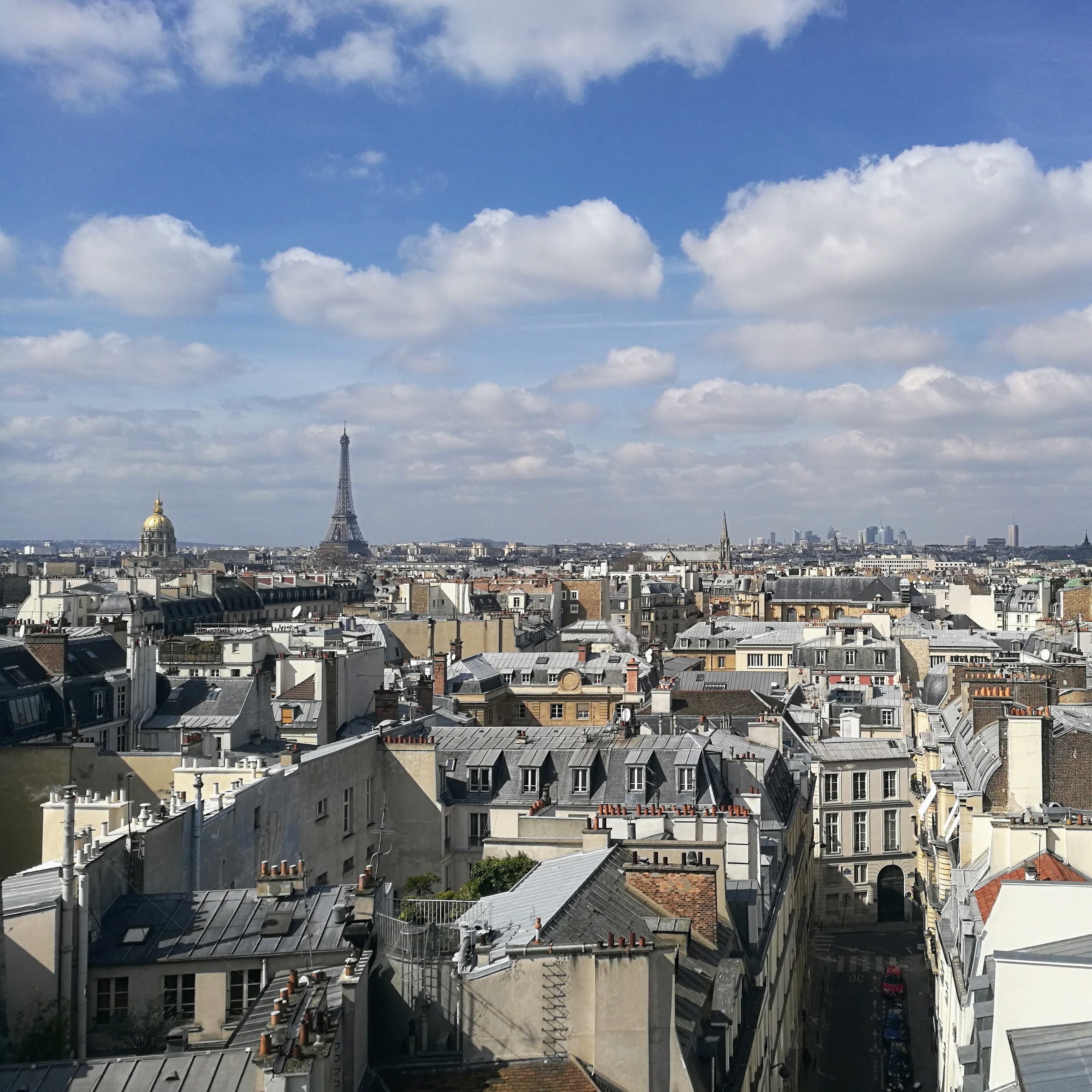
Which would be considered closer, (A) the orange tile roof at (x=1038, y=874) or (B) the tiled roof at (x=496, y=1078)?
(B) the tiled roof at (x=496, y=1078)

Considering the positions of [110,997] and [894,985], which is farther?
[894,985]

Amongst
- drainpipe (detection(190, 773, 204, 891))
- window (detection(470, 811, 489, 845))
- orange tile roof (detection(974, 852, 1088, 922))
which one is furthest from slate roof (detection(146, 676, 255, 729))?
orange tile roof (detection(974, 852, 1088, 922))

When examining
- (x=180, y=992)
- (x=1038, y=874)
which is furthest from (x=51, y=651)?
(x=1038, y=874)

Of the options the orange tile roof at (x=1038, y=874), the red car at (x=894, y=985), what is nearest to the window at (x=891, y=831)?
the red car at (x=894, y=985)

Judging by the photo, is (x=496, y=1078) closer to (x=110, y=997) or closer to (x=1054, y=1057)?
(x=110, y=997)

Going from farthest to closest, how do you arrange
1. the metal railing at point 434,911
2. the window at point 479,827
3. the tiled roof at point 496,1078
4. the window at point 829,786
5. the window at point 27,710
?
the window at point 829,786
the window at point 27,710
the window at point 479,827
the metal railing at point 434,911
the tiled roof at point 496,1078

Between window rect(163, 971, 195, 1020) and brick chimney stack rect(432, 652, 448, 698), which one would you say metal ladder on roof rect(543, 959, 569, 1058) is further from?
brick chimney stack rect(432, 652, 448, 698)

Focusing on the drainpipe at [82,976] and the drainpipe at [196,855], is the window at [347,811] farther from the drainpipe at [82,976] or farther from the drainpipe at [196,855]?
the drainpipe at [82,976]
